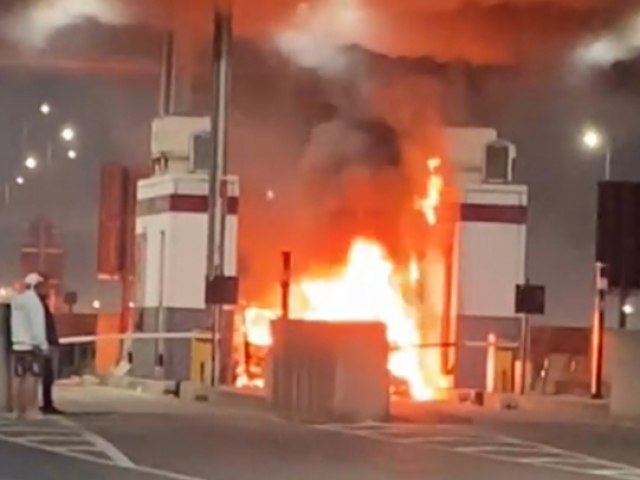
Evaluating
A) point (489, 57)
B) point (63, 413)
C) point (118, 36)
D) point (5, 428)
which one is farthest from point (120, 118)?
point (5, 428)

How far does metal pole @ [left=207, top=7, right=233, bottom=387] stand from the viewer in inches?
985

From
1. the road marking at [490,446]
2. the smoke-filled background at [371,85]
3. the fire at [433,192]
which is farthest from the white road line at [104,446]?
the fire at [433,192]

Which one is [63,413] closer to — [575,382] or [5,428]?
[5,428]

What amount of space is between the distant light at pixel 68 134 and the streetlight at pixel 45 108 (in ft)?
1.89

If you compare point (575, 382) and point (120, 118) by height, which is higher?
point (120, 118)

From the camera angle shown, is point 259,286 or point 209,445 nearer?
point 209,445

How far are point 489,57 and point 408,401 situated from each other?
206 inches

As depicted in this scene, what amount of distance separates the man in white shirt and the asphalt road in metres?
0.62

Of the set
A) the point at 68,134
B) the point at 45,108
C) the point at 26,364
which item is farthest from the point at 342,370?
the point at 68,134

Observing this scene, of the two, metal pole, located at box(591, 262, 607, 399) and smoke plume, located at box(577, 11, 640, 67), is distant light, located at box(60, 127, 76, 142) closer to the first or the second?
smoke plume, located at box(577, 11, 640, 67)

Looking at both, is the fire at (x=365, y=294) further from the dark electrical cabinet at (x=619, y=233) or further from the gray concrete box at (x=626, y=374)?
the gray concrete box at (x=626, y=374)

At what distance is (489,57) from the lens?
2772cm

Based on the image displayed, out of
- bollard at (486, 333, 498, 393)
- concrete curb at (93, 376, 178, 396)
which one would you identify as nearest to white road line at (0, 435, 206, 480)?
concrete curb at (93, 376, 178, 396)

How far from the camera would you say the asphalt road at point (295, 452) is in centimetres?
1427
